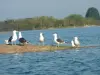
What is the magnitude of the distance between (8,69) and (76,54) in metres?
10.2

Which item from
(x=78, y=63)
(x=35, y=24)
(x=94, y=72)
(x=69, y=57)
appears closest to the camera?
(x=94, y=72)

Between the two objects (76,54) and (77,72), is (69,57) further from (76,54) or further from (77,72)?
(77,72)

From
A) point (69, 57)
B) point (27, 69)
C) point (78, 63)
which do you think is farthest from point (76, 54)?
point (27, 69)

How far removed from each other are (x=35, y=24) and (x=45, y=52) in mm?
142123

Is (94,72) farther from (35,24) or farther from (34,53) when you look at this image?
(35,24)

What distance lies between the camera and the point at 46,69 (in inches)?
1040

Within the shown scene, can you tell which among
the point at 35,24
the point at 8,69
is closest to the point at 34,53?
the point at 8,69

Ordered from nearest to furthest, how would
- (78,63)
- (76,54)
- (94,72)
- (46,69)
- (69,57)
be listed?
(94,72)
(46,69)
(78,63)
(69,57)
(76,54)

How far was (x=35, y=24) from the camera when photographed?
179625 mm

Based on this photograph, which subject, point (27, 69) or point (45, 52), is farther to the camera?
point (45, 52)

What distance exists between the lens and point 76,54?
3597 centimetres

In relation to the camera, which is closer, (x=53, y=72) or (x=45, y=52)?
(x=53, y=72)

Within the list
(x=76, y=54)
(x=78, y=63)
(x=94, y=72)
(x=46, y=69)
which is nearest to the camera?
(x=94, y=72)

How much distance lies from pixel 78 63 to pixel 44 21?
500 feet
